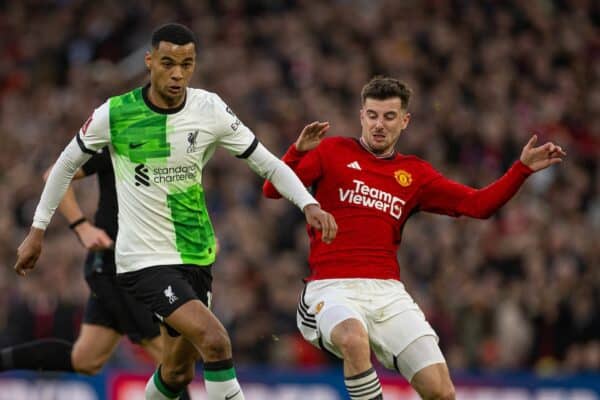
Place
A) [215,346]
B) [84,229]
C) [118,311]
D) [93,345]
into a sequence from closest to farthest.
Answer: [215,346], [84,229], [118,311], [93,345]

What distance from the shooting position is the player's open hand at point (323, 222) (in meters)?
7.87

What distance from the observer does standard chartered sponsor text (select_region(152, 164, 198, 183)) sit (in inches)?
324

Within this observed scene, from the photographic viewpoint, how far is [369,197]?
8789mm

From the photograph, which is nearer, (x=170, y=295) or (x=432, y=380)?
(x=170, y=295)

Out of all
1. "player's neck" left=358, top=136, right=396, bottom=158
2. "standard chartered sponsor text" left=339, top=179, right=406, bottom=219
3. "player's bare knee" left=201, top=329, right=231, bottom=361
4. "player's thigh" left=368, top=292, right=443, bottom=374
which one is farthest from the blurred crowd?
"player's bare knee" left=201, top=329, right=231, bottom=361

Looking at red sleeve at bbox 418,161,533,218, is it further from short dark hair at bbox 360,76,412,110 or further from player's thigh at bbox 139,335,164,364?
player's thigh at bbox 139,335,164,364

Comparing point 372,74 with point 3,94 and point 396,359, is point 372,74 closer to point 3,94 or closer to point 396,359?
point 3,94

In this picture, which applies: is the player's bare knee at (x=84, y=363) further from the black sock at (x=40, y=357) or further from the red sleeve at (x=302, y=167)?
the red sleeve at (x=302, y=167)

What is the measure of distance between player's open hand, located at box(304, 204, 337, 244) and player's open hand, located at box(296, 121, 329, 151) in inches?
30.9

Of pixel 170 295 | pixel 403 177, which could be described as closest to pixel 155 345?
pixel 170 295

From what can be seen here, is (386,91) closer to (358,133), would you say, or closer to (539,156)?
(539,156)

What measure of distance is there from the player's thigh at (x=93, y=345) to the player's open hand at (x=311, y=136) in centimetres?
234

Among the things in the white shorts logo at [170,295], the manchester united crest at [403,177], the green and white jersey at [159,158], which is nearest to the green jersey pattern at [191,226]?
the green and white jersey at [159,158]

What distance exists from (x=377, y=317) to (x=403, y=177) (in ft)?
3.16
